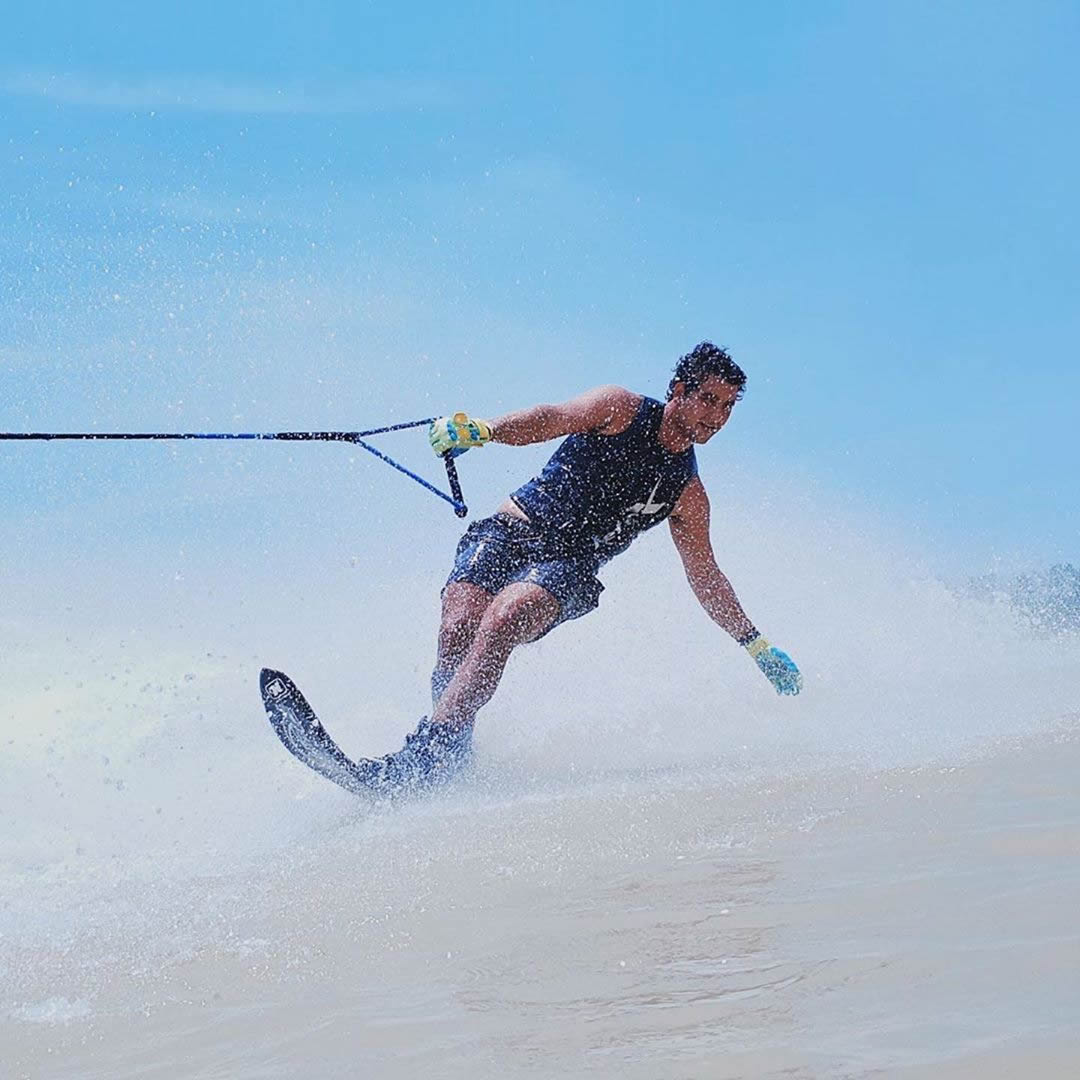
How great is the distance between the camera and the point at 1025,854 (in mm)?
2158

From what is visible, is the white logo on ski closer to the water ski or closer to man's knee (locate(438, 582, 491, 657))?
man's knee (locate(438, 582, 491, 657))

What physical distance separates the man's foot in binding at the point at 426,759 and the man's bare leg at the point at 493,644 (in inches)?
1.9

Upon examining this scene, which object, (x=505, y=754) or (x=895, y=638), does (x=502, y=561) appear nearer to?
(x=505, y=754)

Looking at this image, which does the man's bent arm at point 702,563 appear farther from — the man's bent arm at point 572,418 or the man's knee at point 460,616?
the man's knee at point 460,616

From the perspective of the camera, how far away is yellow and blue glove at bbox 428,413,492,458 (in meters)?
4.11

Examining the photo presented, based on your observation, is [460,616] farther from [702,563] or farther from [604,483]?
[702,563]

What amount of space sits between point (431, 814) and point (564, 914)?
1.61m

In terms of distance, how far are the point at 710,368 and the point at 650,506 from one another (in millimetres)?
649

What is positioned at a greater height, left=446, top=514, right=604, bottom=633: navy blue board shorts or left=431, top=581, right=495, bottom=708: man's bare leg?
left=446, top=514, right=604, bottom=633: navy blue board shorts

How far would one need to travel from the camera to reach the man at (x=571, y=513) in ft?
14.9

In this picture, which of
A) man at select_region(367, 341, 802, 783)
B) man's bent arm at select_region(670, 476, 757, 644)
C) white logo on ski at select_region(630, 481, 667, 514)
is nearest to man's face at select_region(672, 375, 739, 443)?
man at select_region(367, 341, 802, 783)

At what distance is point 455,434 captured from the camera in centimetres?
411

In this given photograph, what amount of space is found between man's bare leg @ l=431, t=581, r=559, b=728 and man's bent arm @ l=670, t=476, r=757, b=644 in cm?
95

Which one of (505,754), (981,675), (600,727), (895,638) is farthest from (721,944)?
(895,638)
